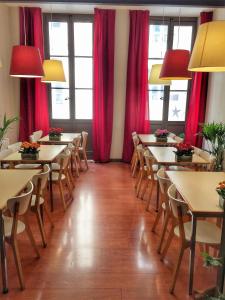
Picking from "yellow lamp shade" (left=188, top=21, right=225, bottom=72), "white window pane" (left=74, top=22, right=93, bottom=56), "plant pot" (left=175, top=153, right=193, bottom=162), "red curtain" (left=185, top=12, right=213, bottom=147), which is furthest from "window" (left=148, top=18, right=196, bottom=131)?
"yellow lamp shade" (left=188, top=21, right=225, bottom=72)

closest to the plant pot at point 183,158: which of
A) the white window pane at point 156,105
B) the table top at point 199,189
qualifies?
the table top at point 199,189

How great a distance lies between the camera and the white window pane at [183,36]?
245 inches

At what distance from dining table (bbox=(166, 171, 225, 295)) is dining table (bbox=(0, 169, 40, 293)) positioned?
1409mm

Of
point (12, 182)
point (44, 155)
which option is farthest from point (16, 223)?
point (44, 155)

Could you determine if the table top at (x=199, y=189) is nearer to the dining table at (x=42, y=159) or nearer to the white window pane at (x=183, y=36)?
the dining table at (x=42, y=159)

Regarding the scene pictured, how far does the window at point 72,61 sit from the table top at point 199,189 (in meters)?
4.07

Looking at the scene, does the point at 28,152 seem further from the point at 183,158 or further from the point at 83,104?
the point at 83,104

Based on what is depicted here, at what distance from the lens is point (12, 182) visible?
254 centimetres

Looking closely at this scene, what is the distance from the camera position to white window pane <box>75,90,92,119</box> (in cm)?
649

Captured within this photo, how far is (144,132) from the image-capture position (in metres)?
6.40

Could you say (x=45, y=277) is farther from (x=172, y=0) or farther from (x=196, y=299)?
(x=172, y=0)

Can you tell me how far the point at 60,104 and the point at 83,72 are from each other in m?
0.94

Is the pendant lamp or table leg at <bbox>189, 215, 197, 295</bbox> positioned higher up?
the pendant lamp

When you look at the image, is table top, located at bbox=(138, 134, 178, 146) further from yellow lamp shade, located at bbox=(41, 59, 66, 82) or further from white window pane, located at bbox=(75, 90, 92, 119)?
yellow lamp shade, located at bbox=(41, 59, 66, 82)
